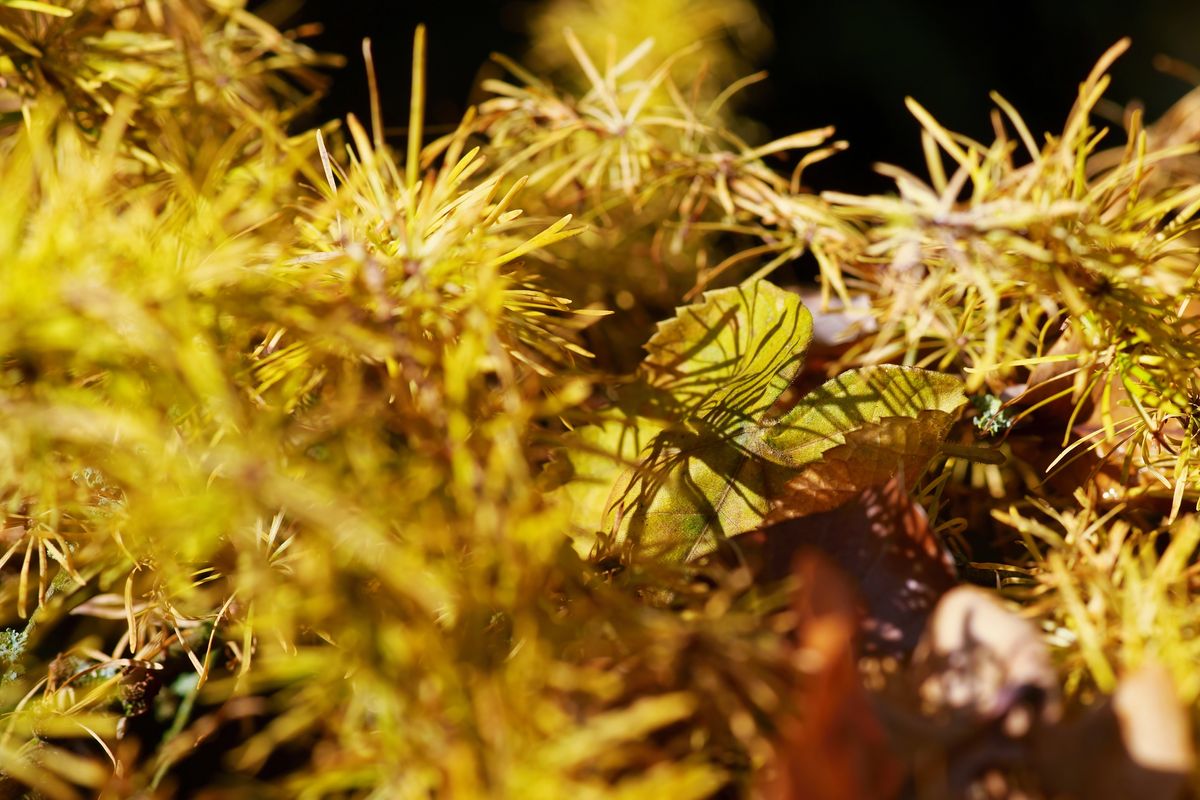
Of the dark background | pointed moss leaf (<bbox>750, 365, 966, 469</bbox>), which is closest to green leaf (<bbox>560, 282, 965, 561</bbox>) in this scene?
pointed moss leaf (<bbox>750, 365, 966, 469</bbox>)

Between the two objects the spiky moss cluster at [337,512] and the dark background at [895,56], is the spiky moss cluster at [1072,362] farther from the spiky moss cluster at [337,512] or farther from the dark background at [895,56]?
the dark background at [895,56]

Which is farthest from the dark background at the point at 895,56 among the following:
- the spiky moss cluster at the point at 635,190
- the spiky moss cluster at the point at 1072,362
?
the spiky moss cluster at the point at 1072,362

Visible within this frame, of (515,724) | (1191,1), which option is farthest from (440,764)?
(1191,1)

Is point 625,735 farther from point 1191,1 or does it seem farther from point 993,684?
point 1191,1

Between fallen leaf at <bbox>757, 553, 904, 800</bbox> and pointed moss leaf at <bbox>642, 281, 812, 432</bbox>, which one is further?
pointed moss leaf at <bbox>642, 281, 812, 432</bbox>

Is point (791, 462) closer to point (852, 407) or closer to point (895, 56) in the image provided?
point (852, 407)

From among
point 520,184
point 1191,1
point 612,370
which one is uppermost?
point 1191,1

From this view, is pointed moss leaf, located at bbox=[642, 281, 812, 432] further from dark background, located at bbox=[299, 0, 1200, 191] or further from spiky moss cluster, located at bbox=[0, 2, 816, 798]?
dark background, located at bbox=[299, 0, 1200, 191]
